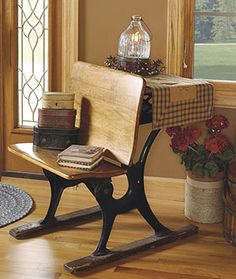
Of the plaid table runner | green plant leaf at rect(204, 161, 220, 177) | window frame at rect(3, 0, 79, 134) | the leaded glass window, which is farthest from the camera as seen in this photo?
the leaded glass window

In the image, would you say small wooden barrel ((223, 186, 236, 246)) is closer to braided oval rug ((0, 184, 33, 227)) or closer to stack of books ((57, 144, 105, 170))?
stack of books ((57, 144, 105, 170))

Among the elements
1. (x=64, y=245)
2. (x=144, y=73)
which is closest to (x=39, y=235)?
(x=64, y=245)

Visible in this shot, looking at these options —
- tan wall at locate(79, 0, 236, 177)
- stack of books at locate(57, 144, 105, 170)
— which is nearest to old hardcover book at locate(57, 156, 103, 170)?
A: stack of books at locate(57, 144, 105, 170)

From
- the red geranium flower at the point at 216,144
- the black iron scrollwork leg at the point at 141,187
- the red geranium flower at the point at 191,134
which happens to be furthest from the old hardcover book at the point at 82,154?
the red geranium flower at the point at 216,144

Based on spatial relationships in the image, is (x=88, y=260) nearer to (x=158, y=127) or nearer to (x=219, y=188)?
(x=158, y=127)

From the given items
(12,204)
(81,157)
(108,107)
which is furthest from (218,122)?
(12,204)

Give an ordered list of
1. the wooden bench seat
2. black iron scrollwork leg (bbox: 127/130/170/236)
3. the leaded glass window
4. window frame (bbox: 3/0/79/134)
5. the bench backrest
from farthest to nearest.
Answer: the leaded glass window < window frame (bbox: 3/0/79/134) < black iron scrollwork leg (bbox: 127/130/170/236) < the bench backrest < the wooden bench seat

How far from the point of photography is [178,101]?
3344 mm

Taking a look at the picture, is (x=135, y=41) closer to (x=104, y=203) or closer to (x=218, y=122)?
(x=218, y=122)

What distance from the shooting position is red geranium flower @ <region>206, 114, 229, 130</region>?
367 cm

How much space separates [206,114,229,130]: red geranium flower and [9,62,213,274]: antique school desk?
14 cm

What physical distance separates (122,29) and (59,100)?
2.43ft

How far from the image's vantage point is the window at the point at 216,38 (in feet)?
12.5

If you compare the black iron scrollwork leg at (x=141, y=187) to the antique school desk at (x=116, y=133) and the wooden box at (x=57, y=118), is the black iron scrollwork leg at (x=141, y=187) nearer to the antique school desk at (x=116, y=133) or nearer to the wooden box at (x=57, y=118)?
the antique school desk at (x=116, y=133)
